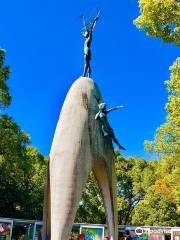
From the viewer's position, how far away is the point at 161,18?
1283 centimetres

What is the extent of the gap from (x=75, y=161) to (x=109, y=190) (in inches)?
75.2

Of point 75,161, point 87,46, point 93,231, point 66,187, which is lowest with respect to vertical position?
point 93,231

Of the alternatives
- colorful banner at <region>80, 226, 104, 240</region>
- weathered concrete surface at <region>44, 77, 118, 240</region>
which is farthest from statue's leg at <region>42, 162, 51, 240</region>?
colorful banner at <region>80, 226, 104, 240</region>

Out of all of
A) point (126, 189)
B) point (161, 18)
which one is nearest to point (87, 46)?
point (161, 18)

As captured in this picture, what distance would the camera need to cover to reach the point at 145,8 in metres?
12.9

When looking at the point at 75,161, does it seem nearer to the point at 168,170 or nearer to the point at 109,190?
the point at 109,190

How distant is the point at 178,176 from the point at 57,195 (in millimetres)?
10008

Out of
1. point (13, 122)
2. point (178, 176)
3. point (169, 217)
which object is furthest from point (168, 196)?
point (13, 122)

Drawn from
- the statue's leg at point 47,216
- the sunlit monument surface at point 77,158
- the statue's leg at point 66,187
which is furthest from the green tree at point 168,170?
the statue's leg at point 47,216

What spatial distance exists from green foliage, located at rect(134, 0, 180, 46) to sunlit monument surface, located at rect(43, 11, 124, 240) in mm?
2427

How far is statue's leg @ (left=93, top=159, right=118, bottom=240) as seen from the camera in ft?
42.4

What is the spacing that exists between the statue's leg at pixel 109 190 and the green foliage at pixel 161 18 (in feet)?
14.7

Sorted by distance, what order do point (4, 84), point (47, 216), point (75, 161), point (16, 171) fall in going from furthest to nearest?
point (16, 171), point (4, 84), point (47, 216), point (75, 161)

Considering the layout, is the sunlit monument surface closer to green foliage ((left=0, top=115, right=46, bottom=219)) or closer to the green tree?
the green tree
